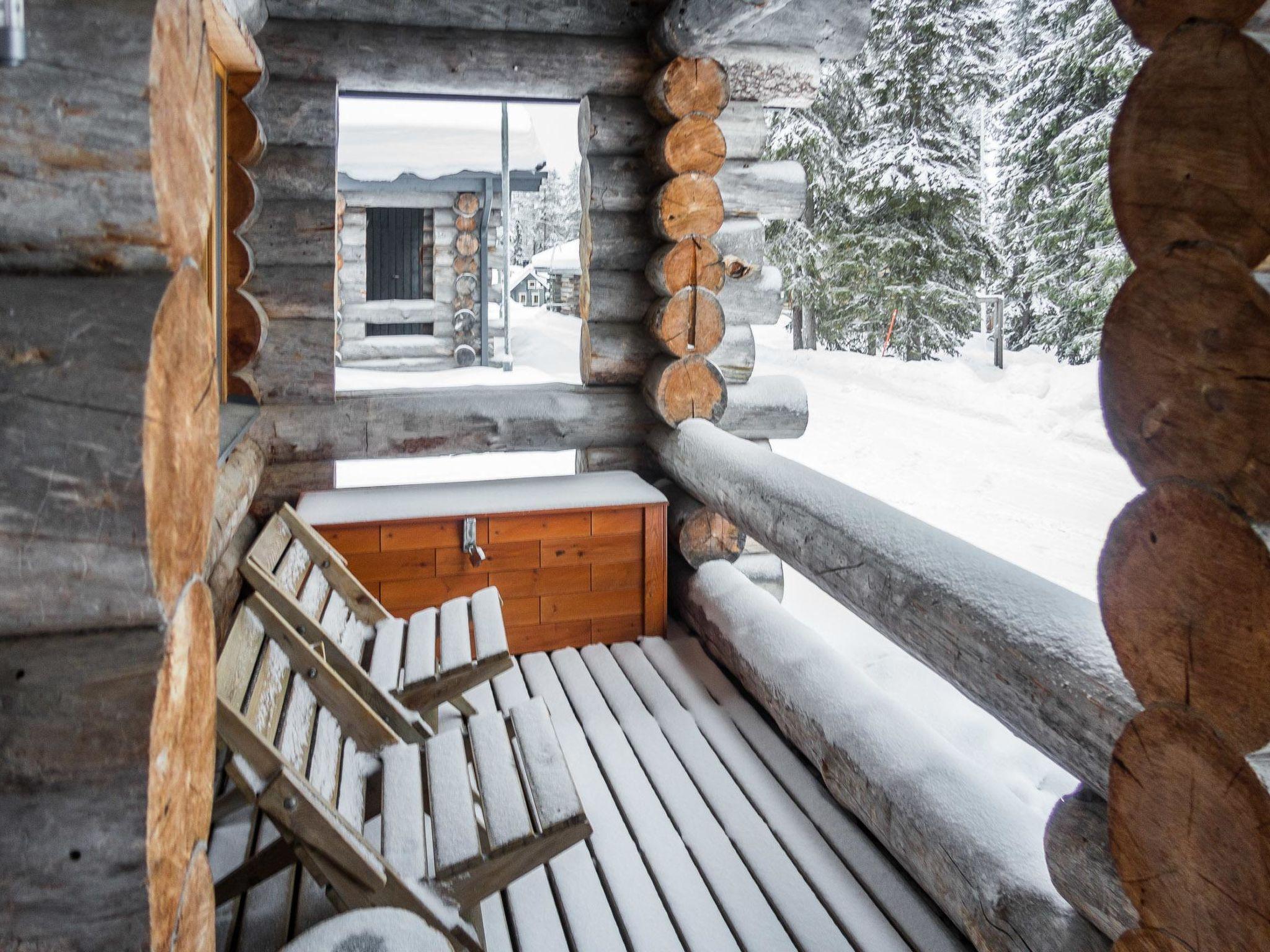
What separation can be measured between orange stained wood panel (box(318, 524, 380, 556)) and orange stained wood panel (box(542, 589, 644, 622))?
0.77 metres

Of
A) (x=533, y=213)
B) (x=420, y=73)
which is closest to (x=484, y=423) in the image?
(x=420, y=73)

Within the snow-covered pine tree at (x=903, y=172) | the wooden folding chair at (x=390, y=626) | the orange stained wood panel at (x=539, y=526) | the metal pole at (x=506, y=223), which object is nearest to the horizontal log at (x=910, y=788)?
the orange stained wood panel at (x=539, y=526)

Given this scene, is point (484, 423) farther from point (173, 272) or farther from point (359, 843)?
point (173, 272)

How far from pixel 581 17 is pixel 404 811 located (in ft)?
11.9

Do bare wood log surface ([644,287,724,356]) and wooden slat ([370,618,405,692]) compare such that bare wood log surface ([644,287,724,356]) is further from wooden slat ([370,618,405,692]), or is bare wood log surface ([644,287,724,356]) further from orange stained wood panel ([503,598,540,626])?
wooden slat ([370,618,405,692])

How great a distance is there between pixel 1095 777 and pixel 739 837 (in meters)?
1.29

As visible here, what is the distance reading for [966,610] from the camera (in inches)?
78.2

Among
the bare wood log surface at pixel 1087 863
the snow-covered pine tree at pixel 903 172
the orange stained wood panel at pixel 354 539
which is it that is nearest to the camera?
the bare wood log surface at pixel 1087 863

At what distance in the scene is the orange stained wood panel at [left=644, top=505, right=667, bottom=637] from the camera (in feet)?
13.8

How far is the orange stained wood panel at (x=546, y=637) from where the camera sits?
407 centimetres

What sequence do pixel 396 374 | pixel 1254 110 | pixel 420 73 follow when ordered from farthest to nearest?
1. pixel 396 374
2. pixel 420 73
3. pixel 1254 110

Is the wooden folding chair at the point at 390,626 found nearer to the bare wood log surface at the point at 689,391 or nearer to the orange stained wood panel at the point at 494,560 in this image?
the orange stained wood panel at the point at 494,560

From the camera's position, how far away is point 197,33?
118 cm

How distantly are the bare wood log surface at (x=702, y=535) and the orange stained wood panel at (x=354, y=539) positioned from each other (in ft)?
4.33
